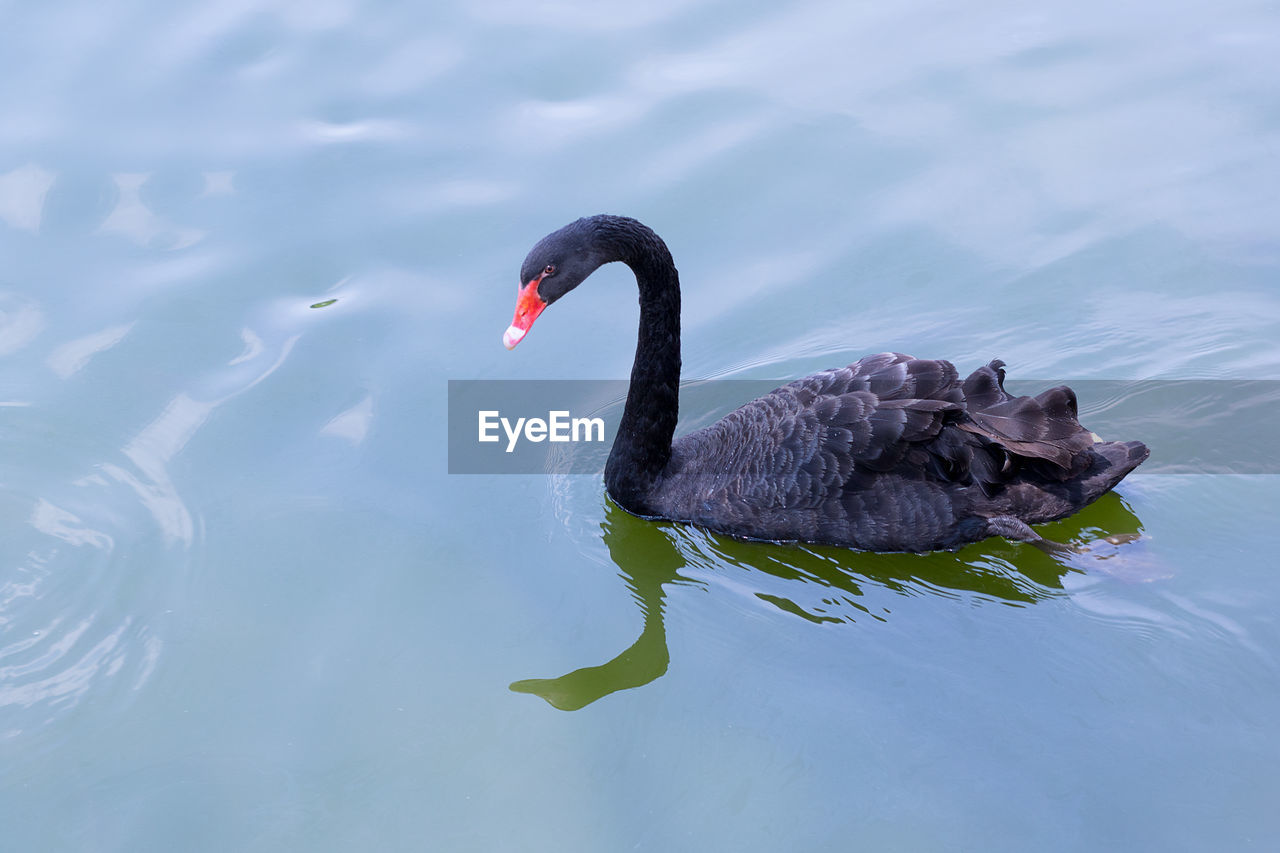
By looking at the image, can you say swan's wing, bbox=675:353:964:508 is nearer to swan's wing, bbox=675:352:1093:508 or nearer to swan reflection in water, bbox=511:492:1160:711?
swan's wing, bbox=675:352:1093:508

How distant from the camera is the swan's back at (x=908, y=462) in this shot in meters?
5.54

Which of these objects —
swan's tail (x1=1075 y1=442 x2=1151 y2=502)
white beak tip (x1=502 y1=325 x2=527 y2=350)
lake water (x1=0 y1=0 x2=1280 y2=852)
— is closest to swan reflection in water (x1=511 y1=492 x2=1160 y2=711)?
lake water (x1=0 y1=0 x2=1280 y2=852)

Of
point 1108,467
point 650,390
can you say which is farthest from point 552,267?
point 1108,467

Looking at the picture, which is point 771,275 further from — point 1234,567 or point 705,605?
point 1234,567

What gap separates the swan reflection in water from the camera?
5.40 m

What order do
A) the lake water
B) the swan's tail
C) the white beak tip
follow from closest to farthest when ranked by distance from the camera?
the lake water < the white beak tip < the swan's tail

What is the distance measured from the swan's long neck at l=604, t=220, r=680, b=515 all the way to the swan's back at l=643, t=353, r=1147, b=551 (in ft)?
1.23

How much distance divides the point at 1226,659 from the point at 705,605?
7.25 ft

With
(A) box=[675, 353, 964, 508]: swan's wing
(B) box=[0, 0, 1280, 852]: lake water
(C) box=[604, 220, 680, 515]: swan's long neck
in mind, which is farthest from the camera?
(C) box=[604, 220, 680, 515]: swan's long neck

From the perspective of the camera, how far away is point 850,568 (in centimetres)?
567

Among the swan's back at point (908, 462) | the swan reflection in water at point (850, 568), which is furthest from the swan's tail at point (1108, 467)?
the swan reflection in water at point (850, 568)

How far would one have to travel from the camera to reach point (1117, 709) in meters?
4.88

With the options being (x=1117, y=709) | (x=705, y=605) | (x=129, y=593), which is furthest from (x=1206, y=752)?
(x=129, y=593)

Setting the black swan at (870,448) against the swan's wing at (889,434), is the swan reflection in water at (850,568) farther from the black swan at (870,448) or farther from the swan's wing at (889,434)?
the swan's wing at (889,434)
